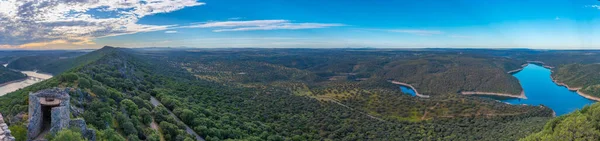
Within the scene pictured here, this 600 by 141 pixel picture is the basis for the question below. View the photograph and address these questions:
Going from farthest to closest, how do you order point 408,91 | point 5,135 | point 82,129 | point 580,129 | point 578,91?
point 408,91
point 578,91
point 580,129
point 82,129
point 5,135

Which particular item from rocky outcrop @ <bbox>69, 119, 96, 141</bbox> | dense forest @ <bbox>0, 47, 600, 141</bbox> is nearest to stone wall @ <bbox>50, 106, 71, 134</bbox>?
dense forest @ <bbox>0, 47, 600, 141</bbox>

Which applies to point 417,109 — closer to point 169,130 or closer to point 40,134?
point 169,130

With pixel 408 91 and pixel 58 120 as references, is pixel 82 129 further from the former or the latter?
pixel 408 91

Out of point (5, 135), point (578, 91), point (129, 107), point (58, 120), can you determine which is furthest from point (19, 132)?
point (578, 91)

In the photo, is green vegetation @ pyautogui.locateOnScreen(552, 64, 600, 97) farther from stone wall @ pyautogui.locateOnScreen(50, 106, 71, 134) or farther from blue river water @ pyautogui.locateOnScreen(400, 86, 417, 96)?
stone wall @ pyautogui.locateOnScreen(50, 106, 71, 134)

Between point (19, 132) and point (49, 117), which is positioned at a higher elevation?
point (49, 117)

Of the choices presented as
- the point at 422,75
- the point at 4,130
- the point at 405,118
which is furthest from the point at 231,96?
the point at 422,75

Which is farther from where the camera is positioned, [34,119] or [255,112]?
[255,112]
